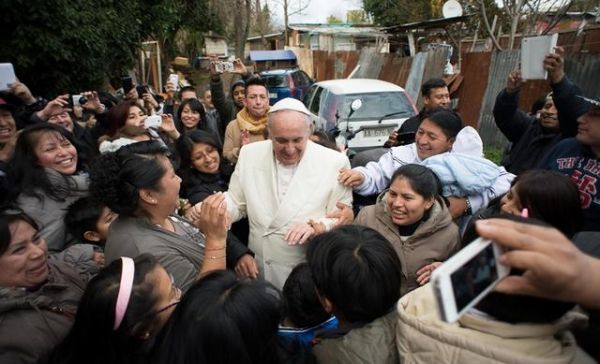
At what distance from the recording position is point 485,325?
106 cm

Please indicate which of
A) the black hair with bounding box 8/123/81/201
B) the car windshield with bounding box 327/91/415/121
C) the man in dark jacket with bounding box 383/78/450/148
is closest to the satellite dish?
the car windshield with bounding box 327/91/415/121

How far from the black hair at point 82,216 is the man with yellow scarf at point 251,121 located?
5.67 feet

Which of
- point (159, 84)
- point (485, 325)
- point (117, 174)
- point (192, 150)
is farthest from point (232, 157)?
point (159, 84)

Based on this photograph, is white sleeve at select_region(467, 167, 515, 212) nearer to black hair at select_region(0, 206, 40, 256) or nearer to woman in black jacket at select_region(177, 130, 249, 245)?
woman in black jacket at select_region(177, 130, 249, 245)

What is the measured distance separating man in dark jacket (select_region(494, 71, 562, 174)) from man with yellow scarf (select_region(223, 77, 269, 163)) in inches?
90.0

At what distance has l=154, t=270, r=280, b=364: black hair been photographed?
1.21m

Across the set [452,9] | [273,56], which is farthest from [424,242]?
[273,56]

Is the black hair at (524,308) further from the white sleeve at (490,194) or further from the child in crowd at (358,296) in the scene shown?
the white sleeve at (490,194)

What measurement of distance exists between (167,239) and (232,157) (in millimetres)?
1974

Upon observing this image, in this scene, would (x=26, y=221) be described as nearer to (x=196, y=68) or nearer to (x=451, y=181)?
(x=451, y=181)

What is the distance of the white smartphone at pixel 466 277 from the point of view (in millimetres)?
697

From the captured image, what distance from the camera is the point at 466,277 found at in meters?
0.74

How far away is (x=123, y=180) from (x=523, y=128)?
11.8 feet

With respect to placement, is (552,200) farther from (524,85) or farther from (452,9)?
(452,9)
